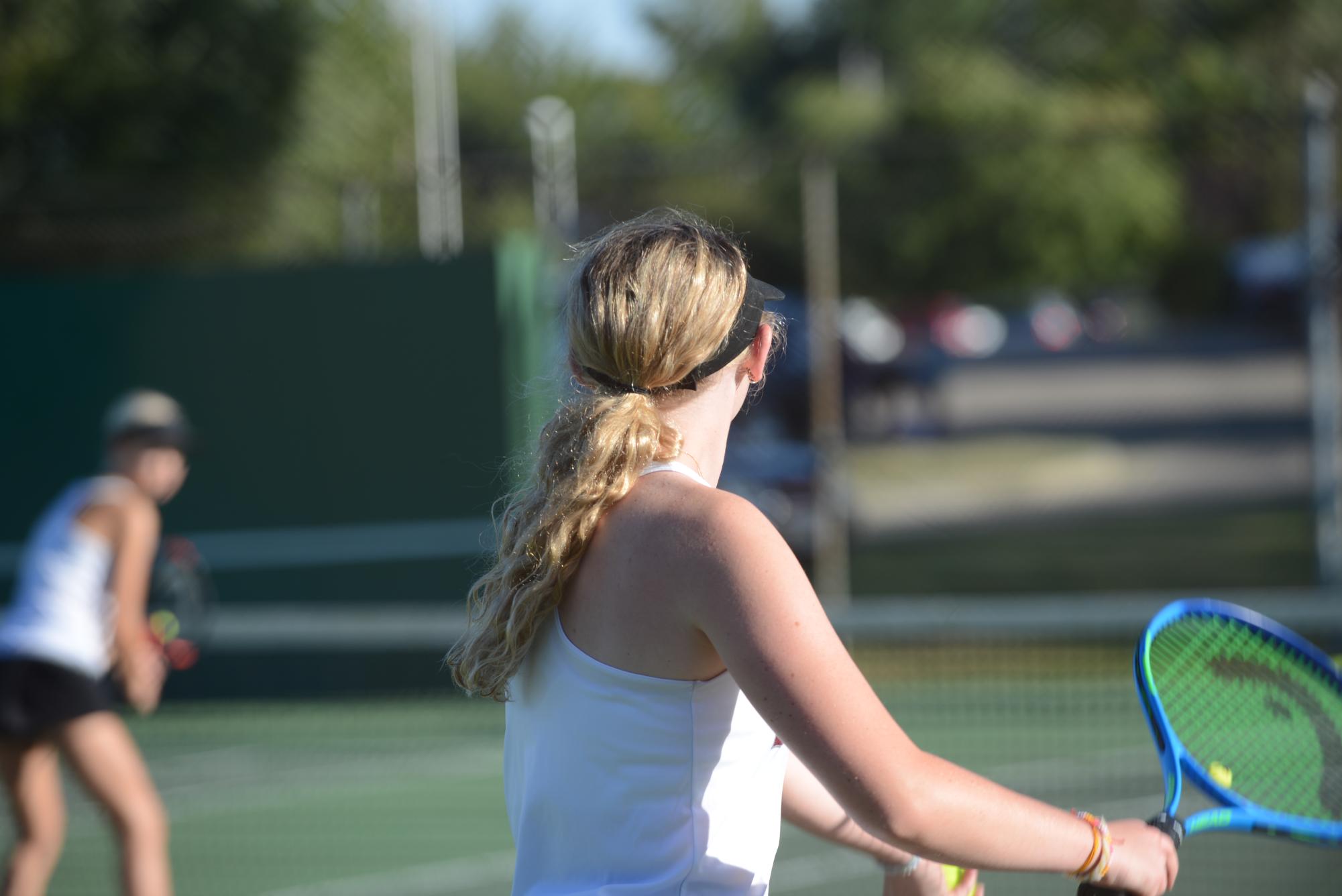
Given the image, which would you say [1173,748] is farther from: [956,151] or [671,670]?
[956,151]

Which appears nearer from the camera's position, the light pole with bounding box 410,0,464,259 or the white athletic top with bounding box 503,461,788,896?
the white athletic top with bounding box 503,461,788,896

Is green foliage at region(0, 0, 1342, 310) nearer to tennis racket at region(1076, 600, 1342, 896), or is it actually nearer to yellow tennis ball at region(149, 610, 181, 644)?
tennis racket at region(1076, 600, 1342, 896)

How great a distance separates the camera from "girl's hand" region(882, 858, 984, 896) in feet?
6.52

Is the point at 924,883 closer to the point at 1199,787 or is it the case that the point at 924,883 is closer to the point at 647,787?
the point at 1199,787

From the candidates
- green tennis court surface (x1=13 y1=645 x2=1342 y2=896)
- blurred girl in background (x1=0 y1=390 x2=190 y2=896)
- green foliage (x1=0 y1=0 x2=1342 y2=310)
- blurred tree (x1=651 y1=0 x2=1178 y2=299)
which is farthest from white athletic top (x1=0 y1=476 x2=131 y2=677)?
blurred tree (x1=651 y1=0 x2=1178 y2=299)

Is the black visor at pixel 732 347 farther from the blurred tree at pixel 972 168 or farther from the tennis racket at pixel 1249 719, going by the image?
the blurred tree at pixel 972 168

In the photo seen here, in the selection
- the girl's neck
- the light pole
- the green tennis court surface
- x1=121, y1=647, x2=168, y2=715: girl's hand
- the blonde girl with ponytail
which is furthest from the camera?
the light pole

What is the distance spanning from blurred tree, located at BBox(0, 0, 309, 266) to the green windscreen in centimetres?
823

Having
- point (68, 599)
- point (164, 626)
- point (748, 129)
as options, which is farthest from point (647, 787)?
point (748, 129)

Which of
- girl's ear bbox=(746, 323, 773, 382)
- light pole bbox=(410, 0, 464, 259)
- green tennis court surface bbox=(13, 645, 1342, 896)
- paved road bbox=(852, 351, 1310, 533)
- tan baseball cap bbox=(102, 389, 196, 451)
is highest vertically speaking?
light pole bbox=(410, 0, 464, 259)

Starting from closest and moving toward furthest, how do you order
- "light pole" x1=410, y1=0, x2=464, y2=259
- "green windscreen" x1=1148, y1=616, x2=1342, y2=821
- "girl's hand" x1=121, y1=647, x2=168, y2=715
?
"green windscreen" x1=1148, y1=616, x2=1342, y2=821 < "girl's hand" x1=121, y1=647, x2=168, y2=715 < "light pole" x1=410, y1=0, x2=464, y2=259

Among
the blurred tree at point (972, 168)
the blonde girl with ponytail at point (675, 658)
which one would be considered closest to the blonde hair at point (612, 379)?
the blonde girl with ponytail at point (675, 658)

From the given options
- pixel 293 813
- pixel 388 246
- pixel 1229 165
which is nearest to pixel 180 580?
pixel 293 813

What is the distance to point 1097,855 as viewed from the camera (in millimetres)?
1648
